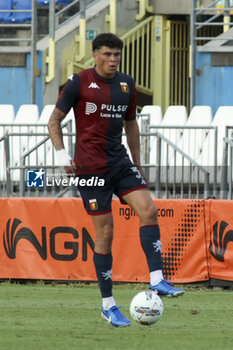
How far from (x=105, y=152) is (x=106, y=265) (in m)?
0.93

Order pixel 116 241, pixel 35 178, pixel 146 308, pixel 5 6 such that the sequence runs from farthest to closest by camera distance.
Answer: pixel 5 6 < pixel 35 178 < pixel 116 241 < pixel 146 308

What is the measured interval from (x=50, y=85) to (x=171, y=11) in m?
3.18

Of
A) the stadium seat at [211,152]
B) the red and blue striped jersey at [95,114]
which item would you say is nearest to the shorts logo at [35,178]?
the stadium seat at [211,152]

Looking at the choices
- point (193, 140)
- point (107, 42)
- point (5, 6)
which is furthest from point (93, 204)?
point (5, 6)

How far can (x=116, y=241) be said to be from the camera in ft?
39.6

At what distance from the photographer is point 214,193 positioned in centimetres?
1352

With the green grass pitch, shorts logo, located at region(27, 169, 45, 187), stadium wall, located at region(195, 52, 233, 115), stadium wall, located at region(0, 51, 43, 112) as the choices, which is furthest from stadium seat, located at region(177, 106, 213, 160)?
stadium wall, located at region(0, 51, 43, 112)

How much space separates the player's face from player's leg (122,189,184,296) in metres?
0.97

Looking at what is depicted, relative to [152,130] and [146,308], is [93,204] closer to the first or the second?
[146,308]

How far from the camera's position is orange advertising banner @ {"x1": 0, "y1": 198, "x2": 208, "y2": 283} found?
38.9 feet

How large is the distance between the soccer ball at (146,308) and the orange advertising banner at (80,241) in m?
4.33

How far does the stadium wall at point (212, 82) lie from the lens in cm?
1861

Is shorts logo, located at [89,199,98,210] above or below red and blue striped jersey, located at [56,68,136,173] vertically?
below

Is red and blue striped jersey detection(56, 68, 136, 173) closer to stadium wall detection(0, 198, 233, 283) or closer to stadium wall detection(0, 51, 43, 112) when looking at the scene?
stadium wall detection(0, 198, 233, 283)
